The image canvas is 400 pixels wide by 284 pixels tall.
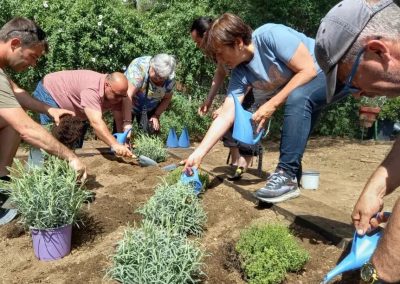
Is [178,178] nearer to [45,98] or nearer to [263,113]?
[263,113]

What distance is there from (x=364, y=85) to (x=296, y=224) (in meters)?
1.36

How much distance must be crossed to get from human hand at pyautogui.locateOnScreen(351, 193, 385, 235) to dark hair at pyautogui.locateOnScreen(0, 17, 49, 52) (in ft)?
8.77

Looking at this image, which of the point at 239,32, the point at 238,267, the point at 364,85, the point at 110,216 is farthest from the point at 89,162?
the point at 364,85

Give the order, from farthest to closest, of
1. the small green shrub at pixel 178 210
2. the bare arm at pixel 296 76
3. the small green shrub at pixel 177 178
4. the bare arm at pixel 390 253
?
the small green shrub at pixel 177 178, the bare arm at pixel 296 76, the small green shrub at pixel 178 210, the bare arm at pixel 390 253

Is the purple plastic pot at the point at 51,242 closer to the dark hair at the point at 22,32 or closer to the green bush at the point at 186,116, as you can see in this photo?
the dark hair at the point at 22,32

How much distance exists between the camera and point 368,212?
1.88 metres

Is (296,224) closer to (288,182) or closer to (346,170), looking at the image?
(288,182)

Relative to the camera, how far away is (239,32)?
3.07 m

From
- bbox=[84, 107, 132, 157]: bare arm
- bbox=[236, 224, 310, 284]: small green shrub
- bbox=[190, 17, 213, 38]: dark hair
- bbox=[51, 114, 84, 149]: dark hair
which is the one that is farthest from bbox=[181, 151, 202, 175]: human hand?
bbox=[190, 17, 213, 38]: dark hair

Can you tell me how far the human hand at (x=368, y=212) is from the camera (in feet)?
6.17

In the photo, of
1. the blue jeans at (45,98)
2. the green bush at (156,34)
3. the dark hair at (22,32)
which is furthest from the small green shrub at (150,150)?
the green bush at (156,34)

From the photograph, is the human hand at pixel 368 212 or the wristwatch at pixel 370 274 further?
the human hand at pixel 368 212

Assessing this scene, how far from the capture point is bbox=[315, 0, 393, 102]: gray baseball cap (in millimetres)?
1548

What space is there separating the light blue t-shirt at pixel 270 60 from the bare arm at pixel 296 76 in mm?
40
